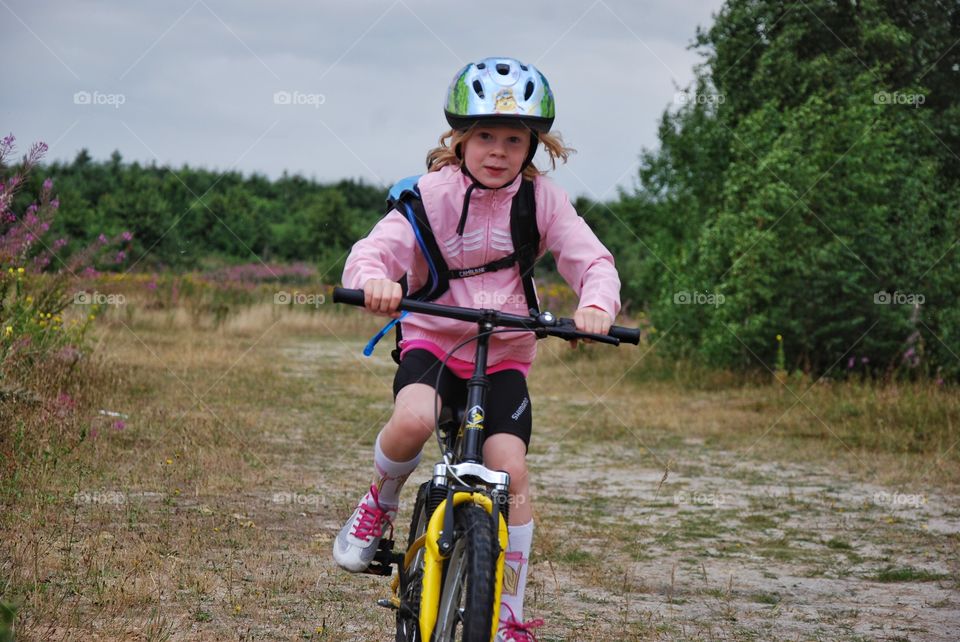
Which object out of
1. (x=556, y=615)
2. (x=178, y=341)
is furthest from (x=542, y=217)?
(x=178, y=341)

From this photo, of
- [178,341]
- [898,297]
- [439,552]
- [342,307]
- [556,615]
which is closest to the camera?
[439,552]

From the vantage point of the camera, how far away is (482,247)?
357 centimetres

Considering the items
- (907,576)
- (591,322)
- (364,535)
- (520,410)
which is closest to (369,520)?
(364,535)

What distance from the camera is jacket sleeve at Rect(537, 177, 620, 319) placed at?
3.54 metres

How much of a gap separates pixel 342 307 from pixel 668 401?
573 inches

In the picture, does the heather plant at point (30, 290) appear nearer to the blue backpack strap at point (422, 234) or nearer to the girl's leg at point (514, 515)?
the blue backpack strap at point (422, 234)

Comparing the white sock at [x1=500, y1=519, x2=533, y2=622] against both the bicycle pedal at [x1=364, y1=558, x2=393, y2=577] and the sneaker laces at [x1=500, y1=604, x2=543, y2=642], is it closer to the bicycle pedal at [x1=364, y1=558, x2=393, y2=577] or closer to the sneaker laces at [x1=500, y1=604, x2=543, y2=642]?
the sneaker laces at [x1=500, y1=604, x2=543, y2=642]

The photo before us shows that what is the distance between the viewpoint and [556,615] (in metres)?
4.59

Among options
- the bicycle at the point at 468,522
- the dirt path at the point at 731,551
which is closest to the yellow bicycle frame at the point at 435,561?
the bicycle at the point at 468,522

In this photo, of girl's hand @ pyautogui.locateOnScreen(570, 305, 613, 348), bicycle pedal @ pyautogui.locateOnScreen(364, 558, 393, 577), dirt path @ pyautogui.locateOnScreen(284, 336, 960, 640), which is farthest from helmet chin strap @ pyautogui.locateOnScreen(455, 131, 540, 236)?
dirt path @ pyautogui.locateOnScreen(284, 336, 960, 640)

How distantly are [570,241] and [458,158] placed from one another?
50 cm

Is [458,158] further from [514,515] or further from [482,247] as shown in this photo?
[514,515]

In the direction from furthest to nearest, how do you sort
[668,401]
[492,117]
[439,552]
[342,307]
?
[342,307]
[668,401]
[492,117]
[439,552]

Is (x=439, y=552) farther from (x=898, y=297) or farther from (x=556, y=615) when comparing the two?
(x=898, y=297)
